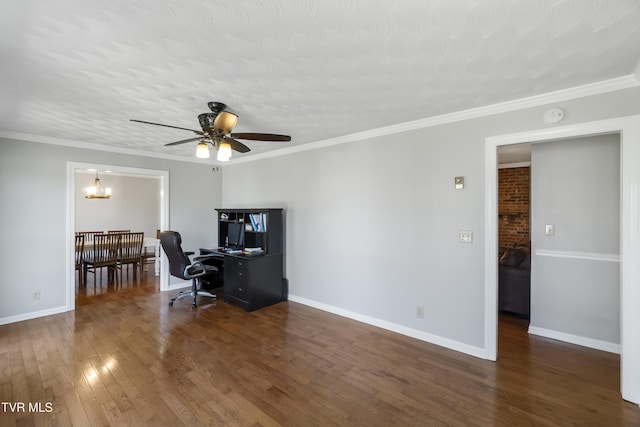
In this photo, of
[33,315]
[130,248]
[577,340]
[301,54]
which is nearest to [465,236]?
[577,340]

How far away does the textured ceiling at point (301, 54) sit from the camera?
141cm

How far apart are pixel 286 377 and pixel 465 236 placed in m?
2.09

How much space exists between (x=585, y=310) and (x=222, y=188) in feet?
18.5

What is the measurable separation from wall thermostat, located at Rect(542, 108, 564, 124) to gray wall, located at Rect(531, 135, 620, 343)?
37.9 inches

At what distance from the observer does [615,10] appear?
4.57 feet

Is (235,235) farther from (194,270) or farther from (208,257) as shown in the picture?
(194,270)

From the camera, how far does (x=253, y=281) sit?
3.98 m

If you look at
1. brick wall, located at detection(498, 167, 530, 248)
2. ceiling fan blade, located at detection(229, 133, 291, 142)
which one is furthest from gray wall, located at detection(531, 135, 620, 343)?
ceiling fan blade, located at detection(229, 133, 291, 142)

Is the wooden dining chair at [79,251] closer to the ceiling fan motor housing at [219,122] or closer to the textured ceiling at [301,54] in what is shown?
the textured ceiling at [301,54]

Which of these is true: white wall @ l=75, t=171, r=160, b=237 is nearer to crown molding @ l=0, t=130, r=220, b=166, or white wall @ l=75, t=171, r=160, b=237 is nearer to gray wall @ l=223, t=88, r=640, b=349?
crown molding @ l=0, t=130, r=220, b=166

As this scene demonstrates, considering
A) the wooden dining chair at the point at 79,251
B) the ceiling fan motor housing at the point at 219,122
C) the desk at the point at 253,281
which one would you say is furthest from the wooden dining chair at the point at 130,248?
the ceiling fan motor housing at the point at 219,122

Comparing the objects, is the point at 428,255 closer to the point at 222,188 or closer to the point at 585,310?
the point at 585,310

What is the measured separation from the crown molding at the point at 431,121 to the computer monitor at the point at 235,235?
118 centimetres

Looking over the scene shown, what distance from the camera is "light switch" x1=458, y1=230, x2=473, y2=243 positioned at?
2.78 metres
